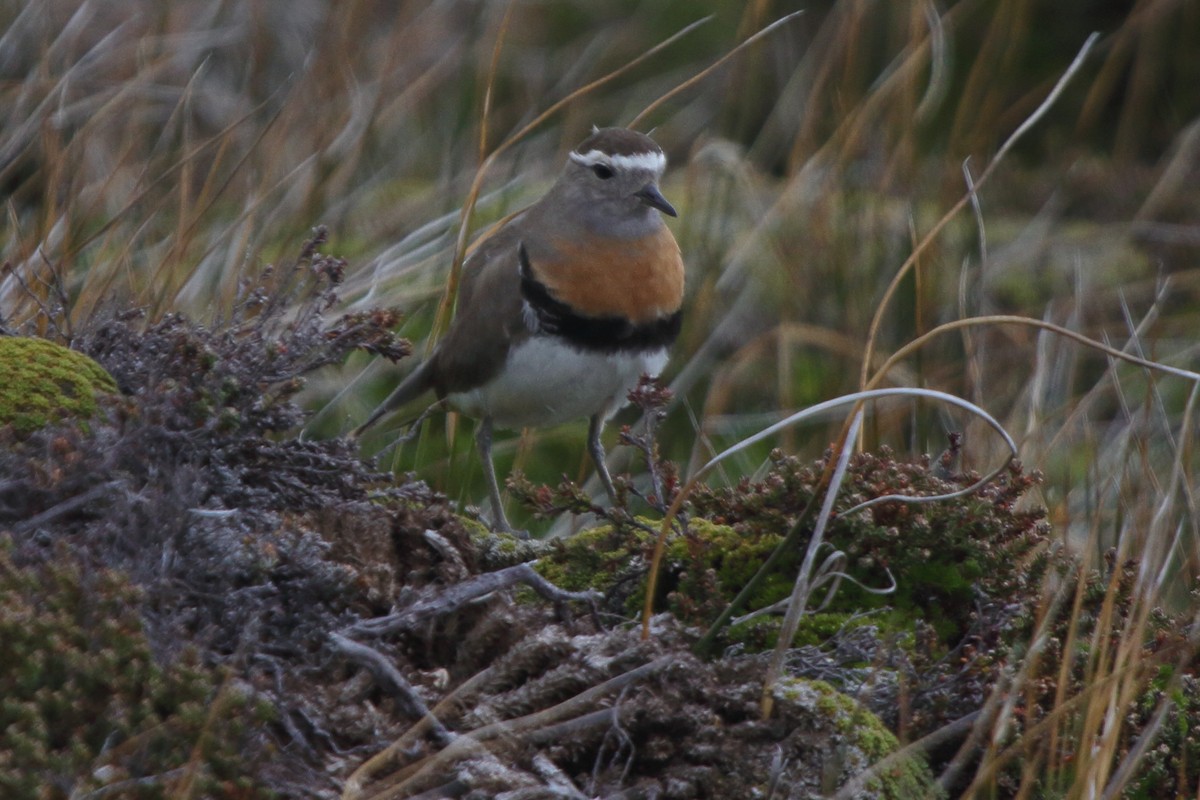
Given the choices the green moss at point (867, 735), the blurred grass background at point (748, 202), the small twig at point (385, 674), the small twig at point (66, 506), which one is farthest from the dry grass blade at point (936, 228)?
the small twig at point (66, 506)

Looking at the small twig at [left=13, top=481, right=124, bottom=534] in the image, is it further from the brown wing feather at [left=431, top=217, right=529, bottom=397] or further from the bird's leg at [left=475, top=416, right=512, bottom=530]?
the brown wing feather at [left=431, top=217, right=529, bottom=397]

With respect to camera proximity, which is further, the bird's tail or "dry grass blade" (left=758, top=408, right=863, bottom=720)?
the bird's tail

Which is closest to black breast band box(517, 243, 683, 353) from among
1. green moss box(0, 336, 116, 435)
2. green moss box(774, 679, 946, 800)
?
green moss box(0, 336, 116, 435)

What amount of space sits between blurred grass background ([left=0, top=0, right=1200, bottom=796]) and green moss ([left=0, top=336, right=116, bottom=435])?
0.36 meters

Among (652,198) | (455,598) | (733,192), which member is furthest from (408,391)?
(455,598)

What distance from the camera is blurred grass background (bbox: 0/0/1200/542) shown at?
16.5 feet

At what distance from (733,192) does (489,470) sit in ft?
7.20

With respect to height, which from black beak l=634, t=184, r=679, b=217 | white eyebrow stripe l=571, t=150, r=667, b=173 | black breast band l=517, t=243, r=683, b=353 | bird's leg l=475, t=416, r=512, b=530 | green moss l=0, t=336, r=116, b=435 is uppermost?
white eyebrow stripe l=571, t=150, r=667, b=173

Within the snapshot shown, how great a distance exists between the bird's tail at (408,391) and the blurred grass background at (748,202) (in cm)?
15

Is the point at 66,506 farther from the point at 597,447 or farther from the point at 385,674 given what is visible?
the point at 597,447

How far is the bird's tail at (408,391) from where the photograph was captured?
523cm

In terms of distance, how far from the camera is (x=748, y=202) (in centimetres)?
643

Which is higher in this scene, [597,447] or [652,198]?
[652,198]

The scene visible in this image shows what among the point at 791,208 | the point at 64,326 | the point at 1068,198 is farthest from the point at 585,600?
the point at 1068,198
